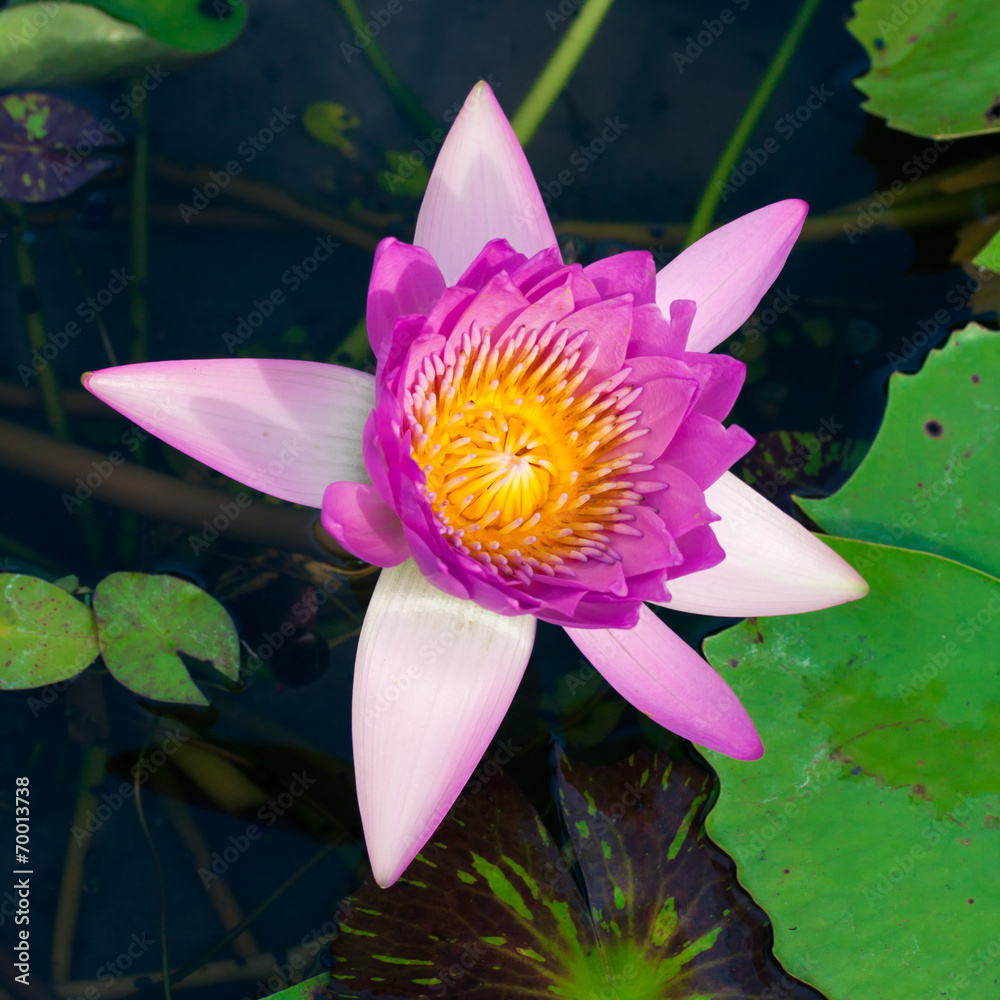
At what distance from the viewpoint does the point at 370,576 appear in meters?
2.71

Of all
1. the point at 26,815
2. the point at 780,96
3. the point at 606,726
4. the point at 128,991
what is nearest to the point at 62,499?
the point at 26,815

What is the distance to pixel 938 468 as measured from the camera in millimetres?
2342

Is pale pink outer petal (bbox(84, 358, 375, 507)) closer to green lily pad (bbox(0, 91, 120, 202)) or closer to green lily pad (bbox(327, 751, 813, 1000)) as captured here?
green lily pad (bbox(327, 751, 813, 1000))

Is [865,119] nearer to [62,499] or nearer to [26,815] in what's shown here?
[62,499]

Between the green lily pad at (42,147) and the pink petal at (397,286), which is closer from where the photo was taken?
the pink petal at (397,286)

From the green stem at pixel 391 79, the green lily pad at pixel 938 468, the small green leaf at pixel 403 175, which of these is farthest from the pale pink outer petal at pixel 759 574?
the green stem at pixel 391 79

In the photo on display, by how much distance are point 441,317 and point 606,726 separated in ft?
5.26

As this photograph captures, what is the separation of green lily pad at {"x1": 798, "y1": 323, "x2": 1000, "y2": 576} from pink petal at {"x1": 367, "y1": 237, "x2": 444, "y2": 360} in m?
1.38

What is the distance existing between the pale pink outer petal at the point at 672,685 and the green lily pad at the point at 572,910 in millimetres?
627

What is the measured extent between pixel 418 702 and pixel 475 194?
4.25 feet

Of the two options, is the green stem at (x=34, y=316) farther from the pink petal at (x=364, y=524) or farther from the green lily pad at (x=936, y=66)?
the green lily pad at (x=936, y=66)

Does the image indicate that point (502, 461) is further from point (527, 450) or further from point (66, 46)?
point (66, 46)

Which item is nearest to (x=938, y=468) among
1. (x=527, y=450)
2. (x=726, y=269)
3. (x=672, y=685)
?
(x=726, y=269)

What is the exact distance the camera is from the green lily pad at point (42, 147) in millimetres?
2742
